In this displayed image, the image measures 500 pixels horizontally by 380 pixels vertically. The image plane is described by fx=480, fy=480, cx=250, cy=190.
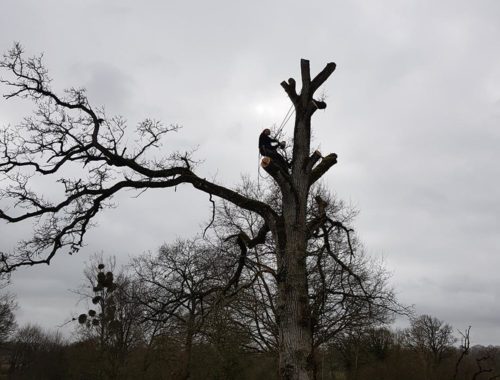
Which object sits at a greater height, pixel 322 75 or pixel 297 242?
pixel 322 75

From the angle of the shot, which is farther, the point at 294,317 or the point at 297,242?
the point at 297,242

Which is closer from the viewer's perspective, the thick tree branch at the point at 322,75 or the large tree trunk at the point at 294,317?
the large tree trunk at the point at 294,317

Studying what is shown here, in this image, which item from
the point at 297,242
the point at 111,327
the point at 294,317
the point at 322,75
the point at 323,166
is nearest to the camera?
the point at 294,317

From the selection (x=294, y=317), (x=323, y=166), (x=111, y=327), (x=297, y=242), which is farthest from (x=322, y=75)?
(x=111, y=327)

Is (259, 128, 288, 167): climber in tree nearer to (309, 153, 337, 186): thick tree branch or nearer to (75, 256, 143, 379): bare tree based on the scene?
(309, 153, 337, 186): thick tree branch

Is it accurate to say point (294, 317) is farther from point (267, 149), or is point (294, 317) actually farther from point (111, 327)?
point (111, 327)

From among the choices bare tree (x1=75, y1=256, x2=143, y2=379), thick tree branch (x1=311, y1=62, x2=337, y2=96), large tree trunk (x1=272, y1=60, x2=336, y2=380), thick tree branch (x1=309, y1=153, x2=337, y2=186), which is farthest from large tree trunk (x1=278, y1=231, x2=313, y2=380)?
bare tree (x1=75, y1=256, x2=143, y2=379)

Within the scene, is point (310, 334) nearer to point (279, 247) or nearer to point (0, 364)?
point (279, 247)

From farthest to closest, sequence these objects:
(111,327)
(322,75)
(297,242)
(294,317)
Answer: (111,327), (322,75), (297,242), (294,317)

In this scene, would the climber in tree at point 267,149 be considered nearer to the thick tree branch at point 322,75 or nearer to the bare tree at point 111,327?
the thick tree branch at point 322,75

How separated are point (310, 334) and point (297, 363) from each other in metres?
0.57

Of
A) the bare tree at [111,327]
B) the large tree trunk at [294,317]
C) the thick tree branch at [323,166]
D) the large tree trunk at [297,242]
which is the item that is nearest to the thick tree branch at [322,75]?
the large tree trunk at [297,242]

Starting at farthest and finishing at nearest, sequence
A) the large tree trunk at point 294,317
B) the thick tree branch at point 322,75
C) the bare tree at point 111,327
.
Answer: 1. the bare tree at point 111,327
2. the thick tree branch at point 322,75
3. the large tree trunk at point 294,317

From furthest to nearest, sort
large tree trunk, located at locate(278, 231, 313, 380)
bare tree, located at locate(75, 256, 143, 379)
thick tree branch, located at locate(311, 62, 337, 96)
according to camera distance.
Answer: bare tree, located at locate(75, 256, 143, 379) < thick tree branch, located at locate(311, 62, 337, 96) < large tree trunk, located at locate(278, 231, 313, 380)
